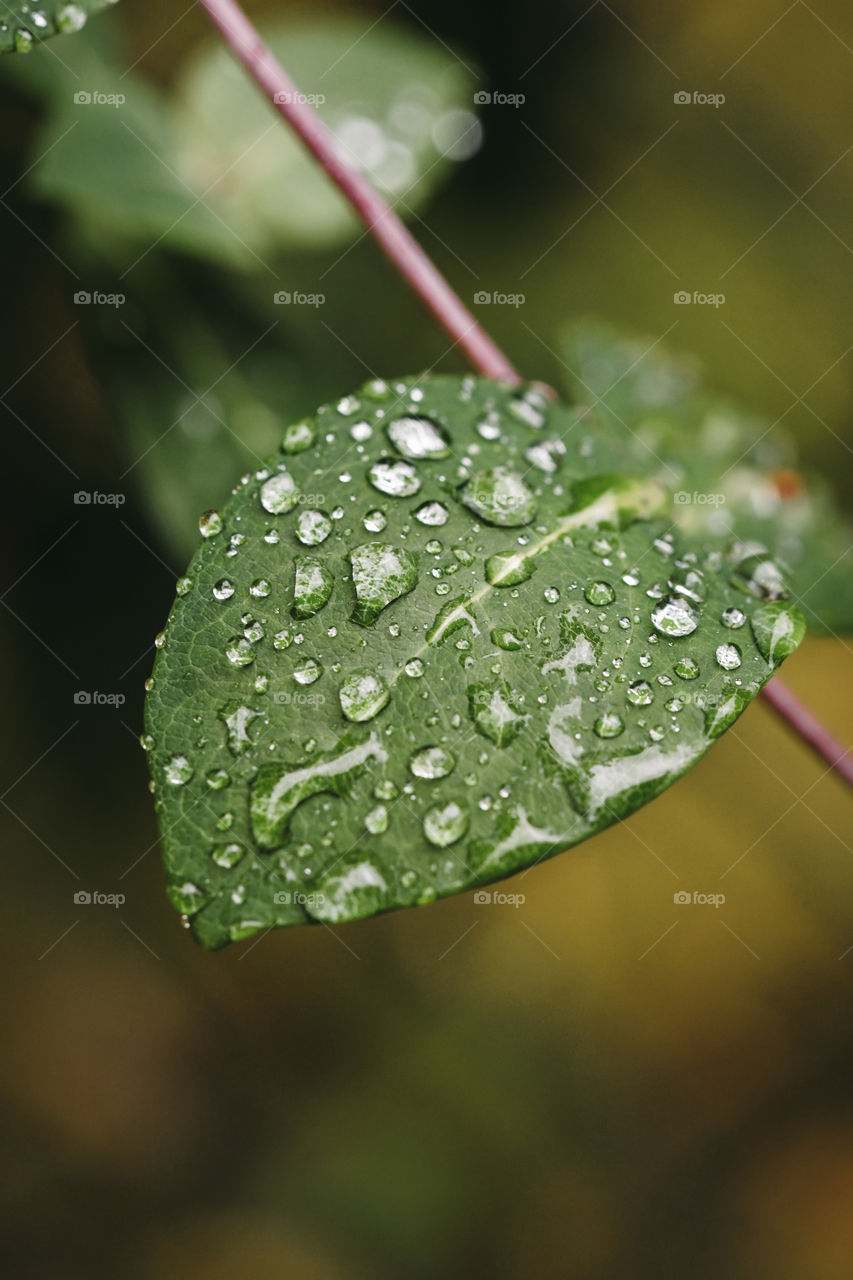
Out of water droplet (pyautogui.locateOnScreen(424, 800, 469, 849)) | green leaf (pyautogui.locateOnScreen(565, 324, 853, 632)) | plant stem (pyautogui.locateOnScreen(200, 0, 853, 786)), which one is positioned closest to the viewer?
water droplet (pyautogui.locateOnScreen(424, 800, 469, 849))

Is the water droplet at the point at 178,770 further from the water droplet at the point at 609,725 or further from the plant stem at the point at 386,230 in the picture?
the plant stem at the point at 386,230

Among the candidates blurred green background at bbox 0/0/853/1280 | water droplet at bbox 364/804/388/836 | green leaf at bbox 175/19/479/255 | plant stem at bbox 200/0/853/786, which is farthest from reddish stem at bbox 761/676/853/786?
green leaf at bbox 175/19/479/255

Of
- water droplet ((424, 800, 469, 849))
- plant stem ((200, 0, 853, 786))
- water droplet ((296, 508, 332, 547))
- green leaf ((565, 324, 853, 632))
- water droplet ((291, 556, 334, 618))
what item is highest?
green leaf ((565, 324, 853, 632))

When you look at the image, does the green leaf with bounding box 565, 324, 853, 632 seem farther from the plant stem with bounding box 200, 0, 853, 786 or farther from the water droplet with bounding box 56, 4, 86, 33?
the water droplet with bounding box 56, 4, 86, 33

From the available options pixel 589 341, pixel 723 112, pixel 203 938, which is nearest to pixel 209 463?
pixel 589 341

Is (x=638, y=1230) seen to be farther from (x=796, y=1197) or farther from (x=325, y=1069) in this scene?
(x=325, y=1069)

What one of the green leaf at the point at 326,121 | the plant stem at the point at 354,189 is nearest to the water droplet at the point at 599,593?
the plant stem at the point at 354,189

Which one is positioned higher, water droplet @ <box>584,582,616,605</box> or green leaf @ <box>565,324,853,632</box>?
green leaf @ <box>565,324,853,632</box>
